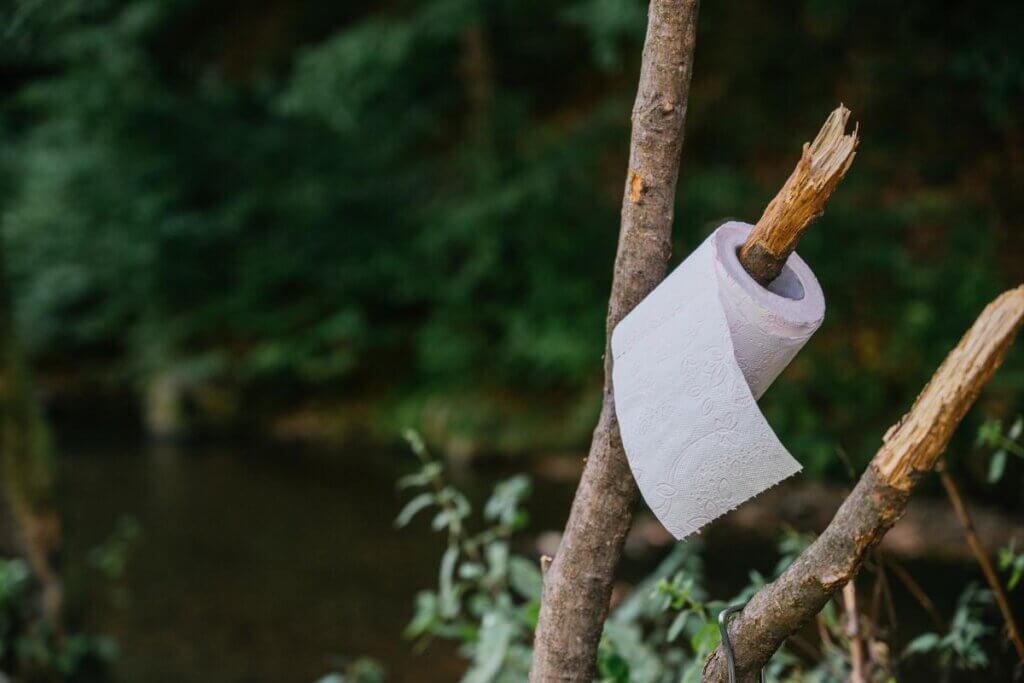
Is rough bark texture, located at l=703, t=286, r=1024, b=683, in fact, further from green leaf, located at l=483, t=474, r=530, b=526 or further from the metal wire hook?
green leaf, located at l=483, t=474, r=530, b=526

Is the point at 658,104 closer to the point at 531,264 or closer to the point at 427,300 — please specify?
the point at 531,264

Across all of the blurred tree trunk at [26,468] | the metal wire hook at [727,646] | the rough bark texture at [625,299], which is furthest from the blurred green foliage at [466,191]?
the metal wire hook at [727,646]

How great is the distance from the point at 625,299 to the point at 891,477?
0.50m

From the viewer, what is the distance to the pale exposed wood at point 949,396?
1.02 metres

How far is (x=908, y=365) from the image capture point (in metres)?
5.78

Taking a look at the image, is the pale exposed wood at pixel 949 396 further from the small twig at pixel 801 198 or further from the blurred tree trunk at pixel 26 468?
the blurred tree trunk at pixel 26 468

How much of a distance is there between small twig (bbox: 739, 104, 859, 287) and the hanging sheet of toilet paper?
0.12 feet

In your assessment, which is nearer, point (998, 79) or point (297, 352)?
point (998, 79)

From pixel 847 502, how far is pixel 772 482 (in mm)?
116

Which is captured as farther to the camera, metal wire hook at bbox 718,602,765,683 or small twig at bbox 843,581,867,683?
small twig at bbox 843,581,867,683

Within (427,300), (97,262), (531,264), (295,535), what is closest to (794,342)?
(295,535)

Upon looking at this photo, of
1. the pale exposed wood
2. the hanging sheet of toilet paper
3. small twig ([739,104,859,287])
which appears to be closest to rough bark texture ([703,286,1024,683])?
the pale exposed wood

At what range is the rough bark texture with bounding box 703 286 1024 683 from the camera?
40.3 inches

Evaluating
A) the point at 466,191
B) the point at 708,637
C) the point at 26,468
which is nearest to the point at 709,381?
the point at 708,637
